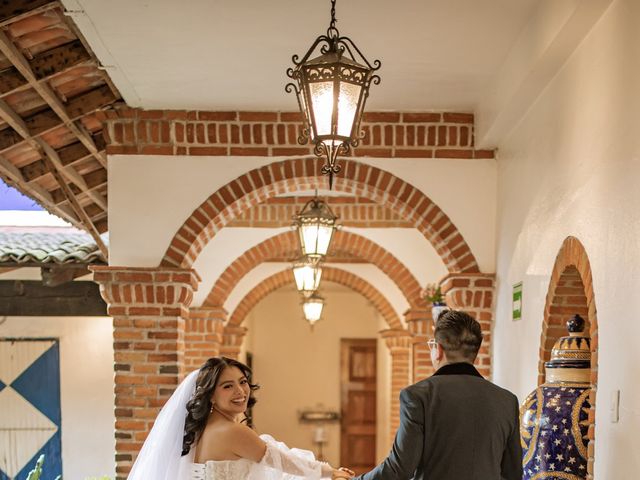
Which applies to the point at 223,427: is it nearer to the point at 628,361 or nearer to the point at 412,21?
the point at 628,361

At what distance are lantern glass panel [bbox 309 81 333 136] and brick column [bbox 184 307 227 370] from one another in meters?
6.52

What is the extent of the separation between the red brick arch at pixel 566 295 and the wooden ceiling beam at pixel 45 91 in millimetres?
3343

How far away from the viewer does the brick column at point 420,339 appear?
32.9ft

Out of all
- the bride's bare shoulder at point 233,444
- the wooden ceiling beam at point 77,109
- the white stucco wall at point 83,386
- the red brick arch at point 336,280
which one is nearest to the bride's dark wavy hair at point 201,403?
the bride's bare shoulder at point 233,444

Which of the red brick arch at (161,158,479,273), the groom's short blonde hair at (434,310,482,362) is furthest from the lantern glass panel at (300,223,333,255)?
the groom's short blonde hair at (434,310,482,362)

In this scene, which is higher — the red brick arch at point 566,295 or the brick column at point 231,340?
the red brick arch at point 566,295

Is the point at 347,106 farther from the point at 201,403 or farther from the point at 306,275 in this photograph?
the point at 306,275

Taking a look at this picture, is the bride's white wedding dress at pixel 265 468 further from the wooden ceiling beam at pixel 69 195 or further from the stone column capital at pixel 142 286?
the wooden ceiling beam at pixel 69 195

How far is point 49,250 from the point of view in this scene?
894 centimetres

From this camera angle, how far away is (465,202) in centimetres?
713

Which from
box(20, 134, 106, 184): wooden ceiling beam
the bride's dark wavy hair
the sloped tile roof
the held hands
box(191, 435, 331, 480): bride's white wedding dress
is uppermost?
box(20, 134, 106, 184): wooden ceiling beam

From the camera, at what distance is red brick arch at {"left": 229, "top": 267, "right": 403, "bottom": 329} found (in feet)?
42.3

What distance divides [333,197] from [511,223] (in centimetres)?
378

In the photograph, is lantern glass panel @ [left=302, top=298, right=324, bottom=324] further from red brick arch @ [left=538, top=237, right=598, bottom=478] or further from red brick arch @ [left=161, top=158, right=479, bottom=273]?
red brick arch @ [left=538, top=237, right=598, bottom=478]
